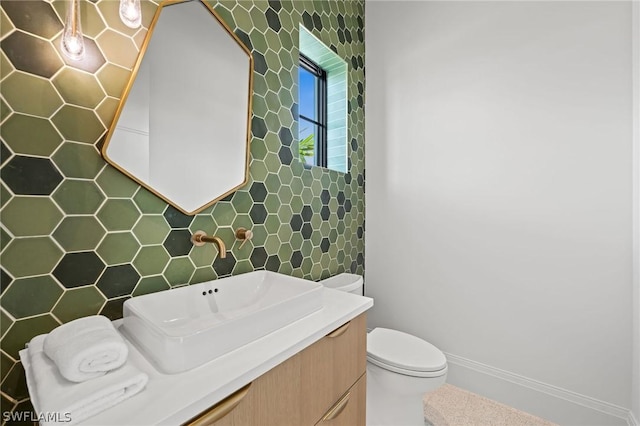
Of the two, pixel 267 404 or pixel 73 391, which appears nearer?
pixel 73 391

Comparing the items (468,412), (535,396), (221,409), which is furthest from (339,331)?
(535,396)

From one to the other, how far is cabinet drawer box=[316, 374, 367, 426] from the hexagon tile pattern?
66cm

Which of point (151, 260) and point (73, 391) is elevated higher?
point (151, 260)

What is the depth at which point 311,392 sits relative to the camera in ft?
2.90

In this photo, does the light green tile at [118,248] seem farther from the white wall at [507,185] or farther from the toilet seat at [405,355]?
the white wall at [507,185]

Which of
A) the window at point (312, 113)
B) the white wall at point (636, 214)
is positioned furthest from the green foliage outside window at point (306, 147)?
the white wall at point (636, 214)

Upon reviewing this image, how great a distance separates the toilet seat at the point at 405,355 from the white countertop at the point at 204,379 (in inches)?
26.5

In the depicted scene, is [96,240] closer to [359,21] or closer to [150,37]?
[150,37]

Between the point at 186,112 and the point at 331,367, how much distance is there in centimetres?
108

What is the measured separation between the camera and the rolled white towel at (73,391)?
1.68 ft

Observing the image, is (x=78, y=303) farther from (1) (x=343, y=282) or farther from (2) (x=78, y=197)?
(1) (x=343, y=282)

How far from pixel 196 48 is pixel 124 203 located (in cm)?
68

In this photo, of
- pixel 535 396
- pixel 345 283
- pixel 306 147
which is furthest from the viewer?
pixel 306 147

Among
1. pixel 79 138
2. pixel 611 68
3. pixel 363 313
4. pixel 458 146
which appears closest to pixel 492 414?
pixel 363 313
